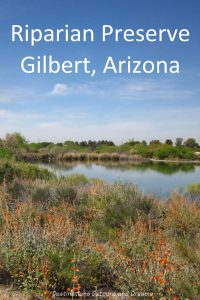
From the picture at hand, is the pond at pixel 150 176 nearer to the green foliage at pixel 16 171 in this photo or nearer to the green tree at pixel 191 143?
the green foliage at pixel 16 171

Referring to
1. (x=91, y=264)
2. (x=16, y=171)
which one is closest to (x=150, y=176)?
(x=16, y=171)

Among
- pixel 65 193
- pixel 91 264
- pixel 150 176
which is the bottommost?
pixel 150 176

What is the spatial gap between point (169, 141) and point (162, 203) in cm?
5478

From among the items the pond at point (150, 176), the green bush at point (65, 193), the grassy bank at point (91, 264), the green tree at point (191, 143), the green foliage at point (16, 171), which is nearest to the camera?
the grassy bank at point (91, 264)

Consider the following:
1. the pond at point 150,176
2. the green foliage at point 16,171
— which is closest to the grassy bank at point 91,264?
the pond at point 150,176

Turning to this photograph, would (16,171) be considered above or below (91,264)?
above

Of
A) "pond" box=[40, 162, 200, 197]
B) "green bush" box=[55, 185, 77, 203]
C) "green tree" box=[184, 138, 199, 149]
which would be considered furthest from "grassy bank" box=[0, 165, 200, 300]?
"green tree" box=[184, 138, 199, 149]

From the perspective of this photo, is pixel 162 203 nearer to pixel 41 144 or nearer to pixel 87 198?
pixel 87 198

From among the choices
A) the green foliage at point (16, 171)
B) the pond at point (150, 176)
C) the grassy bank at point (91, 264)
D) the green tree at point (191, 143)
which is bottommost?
the pond at point (150, 176)

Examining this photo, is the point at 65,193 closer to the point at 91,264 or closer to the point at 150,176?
the point at 91,264

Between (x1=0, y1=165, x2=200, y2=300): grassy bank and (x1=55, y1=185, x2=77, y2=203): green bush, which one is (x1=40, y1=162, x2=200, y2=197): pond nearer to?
(x1=55, y1=185, x2=77, y2=203): green bush

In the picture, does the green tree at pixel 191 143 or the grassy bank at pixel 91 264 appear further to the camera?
the green tree at pixel 191 143

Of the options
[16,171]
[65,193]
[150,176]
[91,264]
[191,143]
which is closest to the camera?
[91,264]

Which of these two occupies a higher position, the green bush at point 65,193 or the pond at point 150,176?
the green bush at point 65,193
